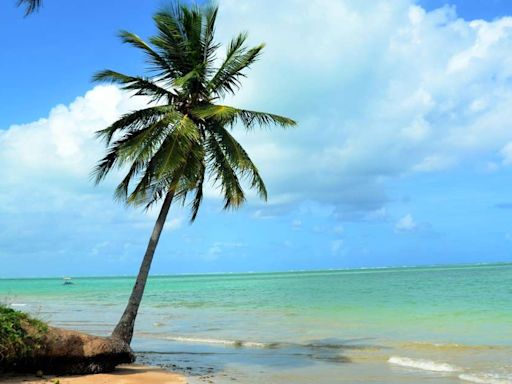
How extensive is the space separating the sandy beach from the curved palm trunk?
932 mm

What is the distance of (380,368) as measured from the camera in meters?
13.1

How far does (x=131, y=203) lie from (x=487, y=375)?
9637 millimetres

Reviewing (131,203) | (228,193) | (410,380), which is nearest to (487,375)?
(410,380)

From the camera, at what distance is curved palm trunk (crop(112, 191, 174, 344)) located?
40.9ft

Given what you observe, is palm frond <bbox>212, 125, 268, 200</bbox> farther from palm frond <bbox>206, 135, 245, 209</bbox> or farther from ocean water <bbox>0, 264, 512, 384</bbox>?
ocean water <bbox>0, 264, 512, 384</bbox>

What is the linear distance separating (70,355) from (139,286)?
3083mm

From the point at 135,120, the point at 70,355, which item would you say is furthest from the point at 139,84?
the point at 70,355

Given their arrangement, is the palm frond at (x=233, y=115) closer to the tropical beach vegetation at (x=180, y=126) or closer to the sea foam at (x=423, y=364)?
the tropical beach vegetation at (x=180, y=126)

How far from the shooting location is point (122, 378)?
33.3 ft

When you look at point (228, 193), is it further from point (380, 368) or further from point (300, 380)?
point (380, 368)

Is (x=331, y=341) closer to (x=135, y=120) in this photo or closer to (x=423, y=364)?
(x=423, y=364)

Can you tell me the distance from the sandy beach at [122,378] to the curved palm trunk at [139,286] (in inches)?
36.7

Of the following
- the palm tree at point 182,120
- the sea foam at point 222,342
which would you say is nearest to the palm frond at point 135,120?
the palm tree at point 182,120

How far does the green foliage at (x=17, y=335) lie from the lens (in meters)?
8.78
